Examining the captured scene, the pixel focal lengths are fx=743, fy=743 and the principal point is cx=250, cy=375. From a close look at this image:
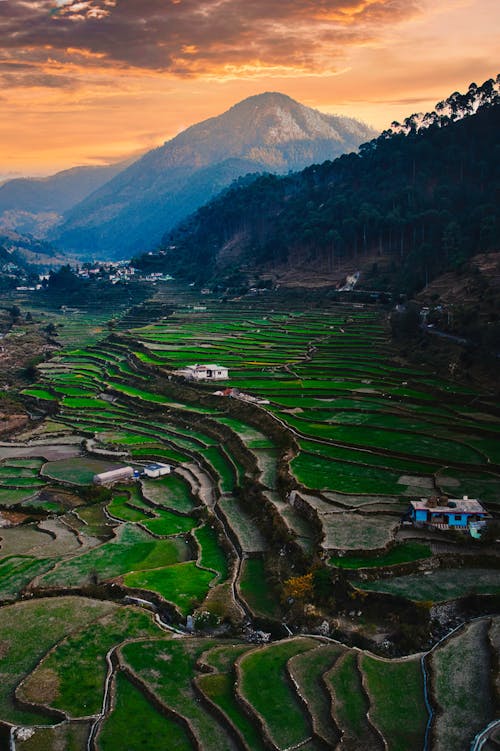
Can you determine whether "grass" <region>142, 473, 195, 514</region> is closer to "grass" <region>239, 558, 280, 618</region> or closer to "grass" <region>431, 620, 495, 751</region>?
"grass" <region>239, 558, 280, 618</region>

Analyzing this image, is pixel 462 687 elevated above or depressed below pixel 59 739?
above

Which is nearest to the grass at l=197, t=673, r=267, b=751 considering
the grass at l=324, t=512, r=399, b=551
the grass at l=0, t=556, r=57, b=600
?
the grass at l=324, t=512, r=399, b=551

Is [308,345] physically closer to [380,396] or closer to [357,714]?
[380,396]

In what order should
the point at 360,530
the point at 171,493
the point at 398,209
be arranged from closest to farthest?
1. the point at 360,530
2. the point at 171,493
3. the point at 398,209

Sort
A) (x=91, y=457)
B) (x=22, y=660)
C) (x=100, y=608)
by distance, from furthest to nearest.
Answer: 1. (x=91, y=457)
2. (x=100, y=608)
3. (x=22, y=660)

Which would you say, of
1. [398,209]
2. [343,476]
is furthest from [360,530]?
[398,209]

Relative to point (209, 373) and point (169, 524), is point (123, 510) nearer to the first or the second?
point (169, 524)

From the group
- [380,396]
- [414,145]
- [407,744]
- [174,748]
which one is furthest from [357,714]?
[414,145]
